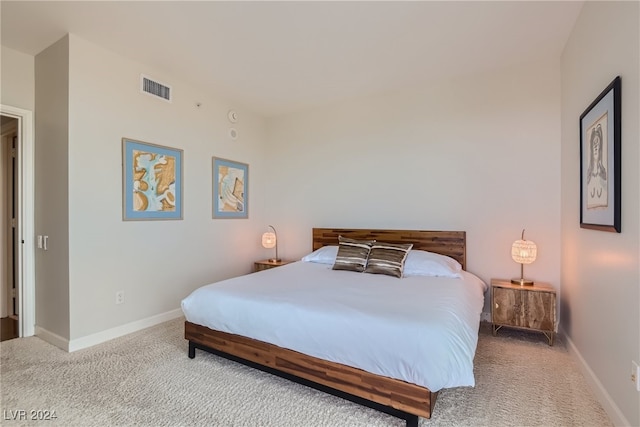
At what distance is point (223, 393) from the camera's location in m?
2.02

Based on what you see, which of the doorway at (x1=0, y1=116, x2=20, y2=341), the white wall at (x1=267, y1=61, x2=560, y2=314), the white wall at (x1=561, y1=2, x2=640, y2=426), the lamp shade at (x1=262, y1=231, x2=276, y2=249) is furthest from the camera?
the lamp shade at (x1=262, y1=231, x2=276, y2=249)

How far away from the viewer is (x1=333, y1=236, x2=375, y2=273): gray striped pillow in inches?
127

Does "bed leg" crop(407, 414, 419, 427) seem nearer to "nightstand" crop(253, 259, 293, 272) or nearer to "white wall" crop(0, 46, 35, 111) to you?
"nightstand" crop(253, 259, 293, 272)

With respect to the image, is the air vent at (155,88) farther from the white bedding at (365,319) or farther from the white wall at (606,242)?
the white wall at (606,242)

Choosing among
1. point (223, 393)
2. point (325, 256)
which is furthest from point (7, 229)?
point (325, 256)

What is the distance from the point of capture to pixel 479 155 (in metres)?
3.33

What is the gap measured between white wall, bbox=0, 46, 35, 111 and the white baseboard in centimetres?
216

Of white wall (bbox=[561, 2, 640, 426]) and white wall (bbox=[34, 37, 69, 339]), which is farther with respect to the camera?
white wall (bbox=[34, 37, 69, 339])

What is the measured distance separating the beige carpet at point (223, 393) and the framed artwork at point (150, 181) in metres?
1.35

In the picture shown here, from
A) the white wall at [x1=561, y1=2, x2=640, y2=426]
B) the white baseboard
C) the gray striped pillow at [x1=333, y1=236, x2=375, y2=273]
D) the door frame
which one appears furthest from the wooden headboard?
the door frame

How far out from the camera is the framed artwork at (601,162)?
5.65 feet

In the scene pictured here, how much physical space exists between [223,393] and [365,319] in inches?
43.6

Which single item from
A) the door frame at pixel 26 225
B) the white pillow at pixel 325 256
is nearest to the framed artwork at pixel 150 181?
the door frame at pixel 26 225

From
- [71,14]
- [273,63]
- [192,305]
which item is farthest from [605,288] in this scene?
[71,14]
